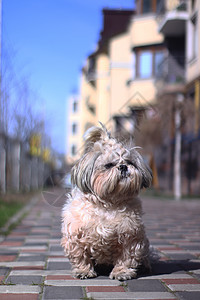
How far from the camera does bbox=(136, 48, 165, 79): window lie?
23.8 metres

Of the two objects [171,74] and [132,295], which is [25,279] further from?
[171,74]

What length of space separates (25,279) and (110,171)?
1156 mm

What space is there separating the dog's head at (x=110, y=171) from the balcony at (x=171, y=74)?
16729 millimetres

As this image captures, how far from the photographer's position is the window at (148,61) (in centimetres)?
2380

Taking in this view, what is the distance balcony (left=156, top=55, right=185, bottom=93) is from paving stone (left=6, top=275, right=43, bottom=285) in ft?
55.1

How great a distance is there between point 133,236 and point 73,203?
0.53m

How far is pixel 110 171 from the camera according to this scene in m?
3.34

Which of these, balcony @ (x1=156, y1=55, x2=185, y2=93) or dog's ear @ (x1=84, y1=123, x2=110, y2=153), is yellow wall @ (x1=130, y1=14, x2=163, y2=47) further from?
dog's ear @ (x1=84, y1=123, x2=110, y2=153)

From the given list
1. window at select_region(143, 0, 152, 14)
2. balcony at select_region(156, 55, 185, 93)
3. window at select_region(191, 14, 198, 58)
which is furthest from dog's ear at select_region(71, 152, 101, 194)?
window at select_region(143, 0, 152, 14)

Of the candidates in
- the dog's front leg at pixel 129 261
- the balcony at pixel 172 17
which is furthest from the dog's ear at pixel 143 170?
the balcony at pixel 172 17

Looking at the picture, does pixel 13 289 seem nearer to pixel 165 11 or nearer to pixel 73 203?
pixel 73 203

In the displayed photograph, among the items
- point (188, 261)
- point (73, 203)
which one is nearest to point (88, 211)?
point (73, 203)

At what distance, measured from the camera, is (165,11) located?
21.6 m

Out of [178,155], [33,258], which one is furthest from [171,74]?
[33,258]
